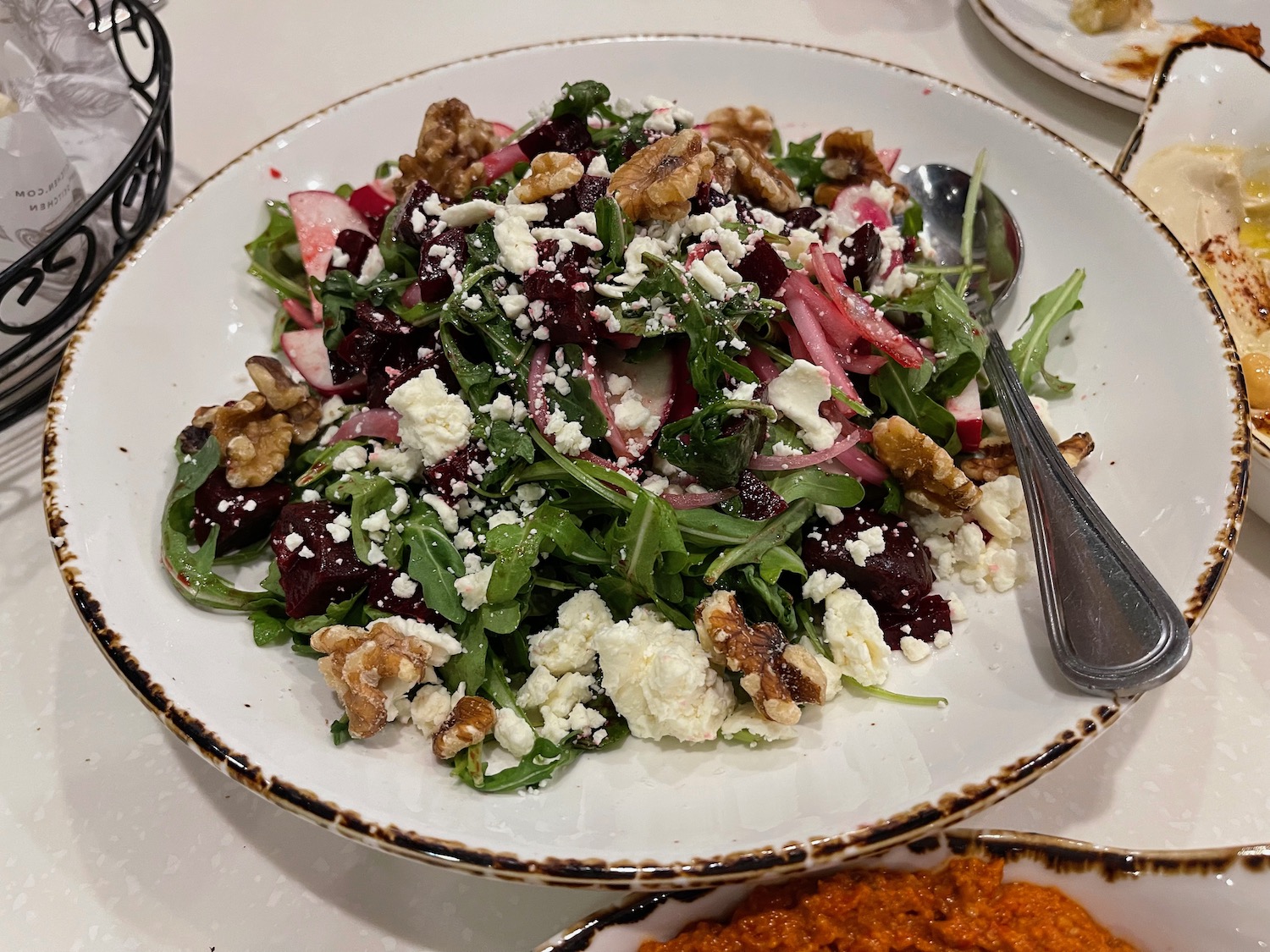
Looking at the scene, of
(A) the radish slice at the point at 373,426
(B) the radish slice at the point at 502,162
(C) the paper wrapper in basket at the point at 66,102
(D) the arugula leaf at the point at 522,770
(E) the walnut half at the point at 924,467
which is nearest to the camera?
(D) the arugula leaf at the point at 522,770

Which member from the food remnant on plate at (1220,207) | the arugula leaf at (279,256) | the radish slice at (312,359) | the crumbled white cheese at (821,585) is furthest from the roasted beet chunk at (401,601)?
the food remnant on plate at (1220,207)

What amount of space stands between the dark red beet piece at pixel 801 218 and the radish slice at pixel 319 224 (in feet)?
3.75

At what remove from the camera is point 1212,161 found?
263 centimetres

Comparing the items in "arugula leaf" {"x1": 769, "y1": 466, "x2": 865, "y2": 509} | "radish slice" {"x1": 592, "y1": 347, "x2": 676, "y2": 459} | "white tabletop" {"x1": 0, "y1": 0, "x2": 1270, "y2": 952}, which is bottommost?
"white tabletop" {"x1": 0, "y1": 0, "x2": 1270, "y2": 952}

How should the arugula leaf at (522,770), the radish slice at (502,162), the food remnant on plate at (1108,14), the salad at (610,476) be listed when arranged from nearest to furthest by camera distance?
the arugula leaf at (522,770) → the salad at (610,476) → the radish slice at (502,162) → the food remnant on plate at (1108,14)

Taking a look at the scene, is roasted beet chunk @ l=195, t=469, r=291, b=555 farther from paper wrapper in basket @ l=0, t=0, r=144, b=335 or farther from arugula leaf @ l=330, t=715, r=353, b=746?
paper wrapper in basket @ l=0, t=0, r=144, b=335

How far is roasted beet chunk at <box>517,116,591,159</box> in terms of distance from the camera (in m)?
2.25

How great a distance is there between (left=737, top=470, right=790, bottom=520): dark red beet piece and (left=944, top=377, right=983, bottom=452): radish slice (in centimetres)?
50

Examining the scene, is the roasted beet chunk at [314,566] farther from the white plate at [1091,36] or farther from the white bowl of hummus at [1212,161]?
the white plate at [1091,36]

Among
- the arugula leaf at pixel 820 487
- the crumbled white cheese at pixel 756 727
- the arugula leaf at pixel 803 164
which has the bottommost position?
the crumbled white cheese at pixel 756 727

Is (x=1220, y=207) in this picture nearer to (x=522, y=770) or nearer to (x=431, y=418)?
(x=431, y=418)

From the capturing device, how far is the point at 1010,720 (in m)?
1.48

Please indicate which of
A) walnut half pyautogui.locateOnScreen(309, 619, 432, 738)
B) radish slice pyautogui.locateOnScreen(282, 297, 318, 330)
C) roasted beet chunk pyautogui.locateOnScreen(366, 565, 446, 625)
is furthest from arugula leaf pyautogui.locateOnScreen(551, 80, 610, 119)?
walnut half pyautogui.locateOnScreen(309, 619, 432, 738)

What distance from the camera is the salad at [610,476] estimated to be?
5.42 ft
